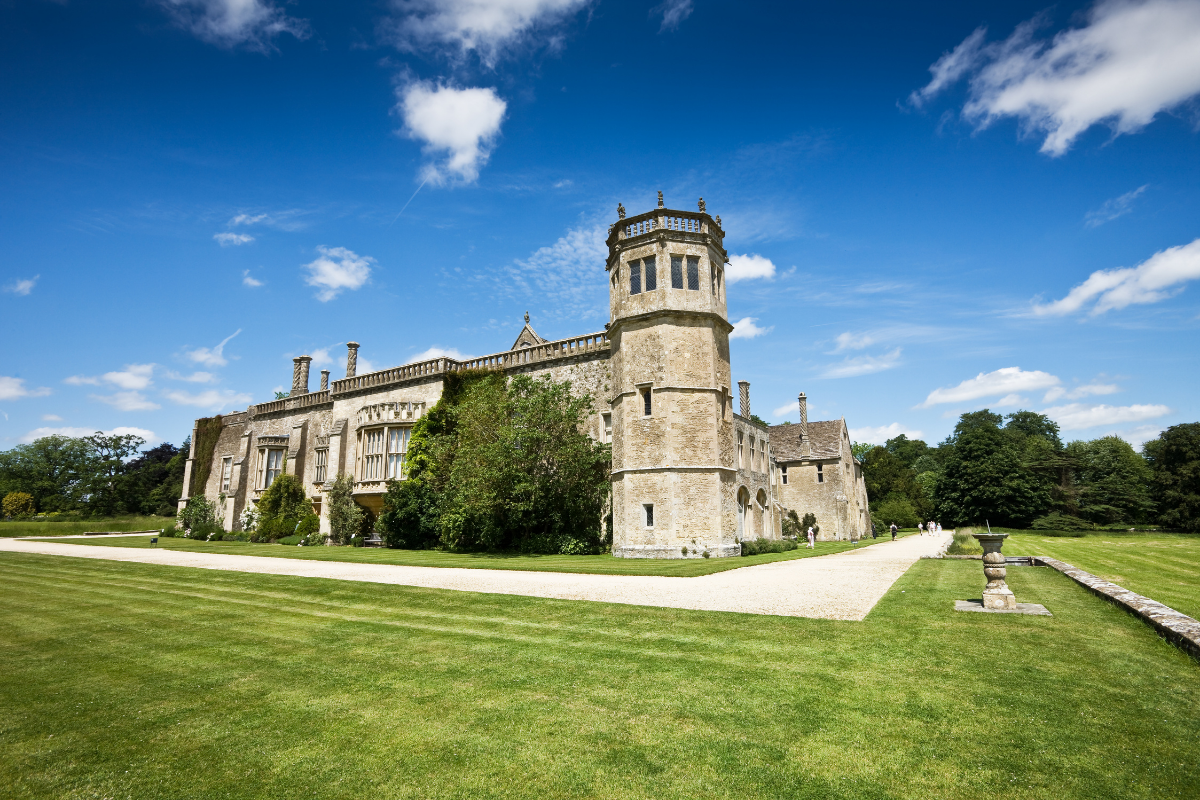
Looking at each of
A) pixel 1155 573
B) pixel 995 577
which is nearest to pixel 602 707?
pixel 995 577

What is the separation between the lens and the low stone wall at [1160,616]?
21.7ft

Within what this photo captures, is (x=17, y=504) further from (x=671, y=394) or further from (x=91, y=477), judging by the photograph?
(x=671, y=394)

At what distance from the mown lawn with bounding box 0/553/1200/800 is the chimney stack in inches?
1218

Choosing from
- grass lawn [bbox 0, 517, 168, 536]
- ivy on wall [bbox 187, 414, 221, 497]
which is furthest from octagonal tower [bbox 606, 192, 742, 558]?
grass lawn [bbox 0, 517, 168, 536]

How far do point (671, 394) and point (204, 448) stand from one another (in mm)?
36207

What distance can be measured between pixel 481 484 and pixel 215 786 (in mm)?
17685

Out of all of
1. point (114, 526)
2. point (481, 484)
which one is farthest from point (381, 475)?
point (114, 526)

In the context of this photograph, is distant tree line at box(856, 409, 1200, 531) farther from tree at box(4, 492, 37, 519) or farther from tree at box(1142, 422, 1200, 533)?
tree at box(4, 492, 37, 519)

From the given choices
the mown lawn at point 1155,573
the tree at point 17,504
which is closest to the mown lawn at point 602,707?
the mown lawn at point 1155,573

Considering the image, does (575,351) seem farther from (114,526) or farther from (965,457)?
(965,457)

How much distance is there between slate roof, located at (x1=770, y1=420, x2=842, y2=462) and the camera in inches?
1631

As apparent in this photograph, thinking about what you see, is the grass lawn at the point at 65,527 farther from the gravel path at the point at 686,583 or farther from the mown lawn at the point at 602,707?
the mown lawn at the point at 602,707

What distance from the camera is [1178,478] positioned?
45.7 meters

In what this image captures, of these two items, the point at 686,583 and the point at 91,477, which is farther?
the point at 91,477
